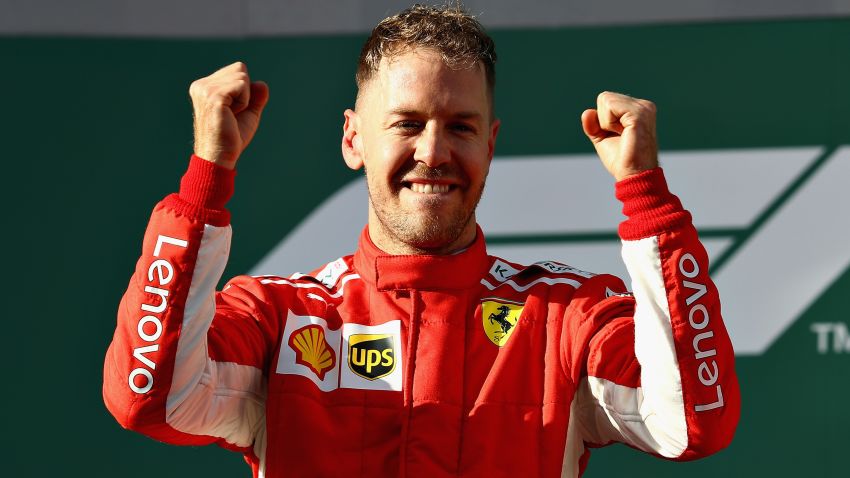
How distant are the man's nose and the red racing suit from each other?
0.54 ft

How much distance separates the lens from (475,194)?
184cm

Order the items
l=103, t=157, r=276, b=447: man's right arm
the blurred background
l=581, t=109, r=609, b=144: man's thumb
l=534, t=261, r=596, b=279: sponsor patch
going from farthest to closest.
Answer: the blurred background, l=534, t=261, r=596, b=279: sponsor patch, l=581, t=109, r=609, b=144: man's thumb, l=103, t=157, r=276, b=447: man's right arm

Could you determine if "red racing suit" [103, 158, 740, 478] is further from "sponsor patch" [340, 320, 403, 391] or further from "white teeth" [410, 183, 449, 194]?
"white teeth" [410, 183, 449, 194]

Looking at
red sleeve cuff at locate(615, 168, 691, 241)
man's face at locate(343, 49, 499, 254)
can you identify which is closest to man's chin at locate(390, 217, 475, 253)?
man's face at locate(343, 49, 499, 254)

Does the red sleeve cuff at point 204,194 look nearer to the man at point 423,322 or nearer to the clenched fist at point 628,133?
the man at point 423,322

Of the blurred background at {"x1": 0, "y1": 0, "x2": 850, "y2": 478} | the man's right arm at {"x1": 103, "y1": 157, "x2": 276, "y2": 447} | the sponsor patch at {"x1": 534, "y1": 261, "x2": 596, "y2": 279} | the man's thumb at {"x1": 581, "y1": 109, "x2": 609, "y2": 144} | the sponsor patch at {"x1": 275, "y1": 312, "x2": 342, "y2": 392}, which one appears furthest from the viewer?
the blurred background at {"x1": 0, "y1": 0, "x2": 850, "y2": 478}

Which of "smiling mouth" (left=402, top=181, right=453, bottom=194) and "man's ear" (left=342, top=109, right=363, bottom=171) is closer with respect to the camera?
"smiling mouth" (left=402, top=181, right=453, bottom=194)

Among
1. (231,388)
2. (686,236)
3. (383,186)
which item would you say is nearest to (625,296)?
(686,236)

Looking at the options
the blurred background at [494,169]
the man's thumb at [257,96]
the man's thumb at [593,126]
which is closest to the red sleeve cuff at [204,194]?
the man's thumb at [257,96]

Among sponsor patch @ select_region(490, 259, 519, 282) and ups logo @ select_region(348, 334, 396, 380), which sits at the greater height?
sponsor patch @ select_region(490, 259, 519, 282)

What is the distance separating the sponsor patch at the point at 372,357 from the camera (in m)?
1.77

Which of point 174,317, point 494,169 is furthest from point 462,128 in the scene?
point 494,169

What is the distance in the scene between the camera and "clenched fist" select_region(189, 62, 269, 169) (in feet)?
5.25

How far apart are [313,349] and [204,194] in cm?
33
